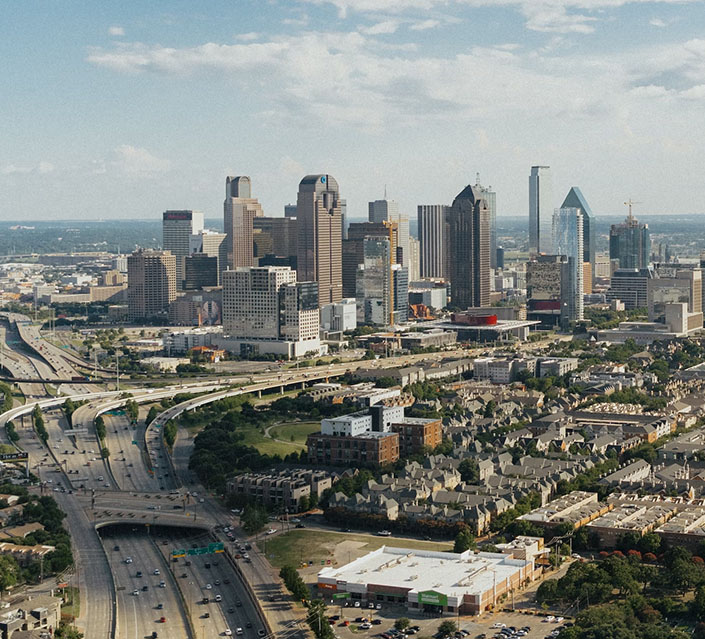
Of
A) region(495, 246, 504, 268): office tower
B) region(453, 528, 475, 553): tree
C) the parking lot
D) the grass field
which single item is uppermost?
region(495, 246, 504, 268): office tower

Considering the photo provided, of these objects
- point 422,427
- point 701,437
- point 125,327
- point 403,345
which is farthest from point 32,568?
point 125,327

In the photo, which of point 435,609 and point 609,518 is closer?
point 435,609

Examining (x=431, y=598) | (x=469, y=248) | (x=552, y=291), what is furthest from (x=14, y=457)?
(x=469, y=248)

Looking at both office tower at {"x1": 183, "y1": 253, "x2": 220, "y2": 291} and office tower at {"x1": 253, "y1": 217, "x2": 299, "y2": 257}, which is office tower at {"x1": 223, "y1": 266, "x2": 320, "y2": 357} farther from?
office tower at {"x1": 183, "y1": 253, "x2": 220, "y2": 291}

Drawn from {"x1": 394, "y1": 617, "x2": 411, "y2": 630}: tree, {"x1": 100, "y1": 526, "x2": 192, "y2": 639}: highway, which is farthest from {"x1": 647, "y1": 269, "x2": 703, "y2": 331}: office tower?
{"x1": 394, "y1": 617, "x2": 411, "y2": 630}: tree

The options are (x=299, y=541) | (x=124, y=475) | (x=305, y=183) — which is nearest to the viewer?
(x=299, y=541)

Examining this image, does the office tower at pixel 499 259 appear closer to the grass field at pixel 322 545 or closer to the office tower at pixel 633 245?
the office tower at pixel 633 245

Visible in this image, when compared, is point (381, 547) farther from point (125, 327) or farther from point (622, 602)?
point (125, 327)
